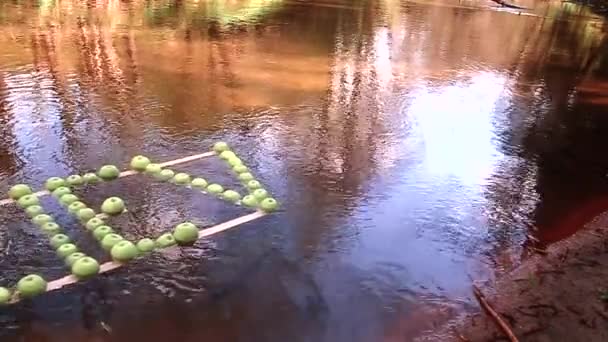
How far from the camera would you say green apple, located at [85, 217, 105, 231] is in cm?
436

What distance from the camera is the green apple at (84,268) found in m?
3.87

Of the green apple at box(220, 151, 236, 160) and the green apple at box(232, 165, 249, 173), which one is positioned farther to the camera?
the green apple at box(220, 151, 236, 160)

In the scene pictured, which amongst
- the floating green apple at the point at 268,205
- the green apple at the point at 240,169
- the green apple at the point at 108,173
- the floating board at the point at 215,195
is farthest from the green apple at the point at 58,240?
the green apple at the point at 240,169

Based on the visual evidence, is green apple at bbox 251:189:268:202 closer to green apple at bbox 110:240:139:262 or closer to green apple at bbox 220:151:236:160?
green apple at bbox 220:151:236:160

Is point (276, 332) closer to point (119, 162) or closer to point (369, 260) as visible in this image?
point (369, 260)

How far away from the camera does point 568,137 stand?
23.8 feet

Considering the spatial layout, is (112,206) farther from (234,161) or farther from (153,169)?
(234,161)

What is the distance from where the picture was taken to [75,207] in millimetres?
4578

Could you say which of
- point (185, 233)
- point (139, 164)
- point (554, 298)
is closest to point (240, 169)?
point (139, 164)

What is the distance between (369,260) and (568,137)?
415cm

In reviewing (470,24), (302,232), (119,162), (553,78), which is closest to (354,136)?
(302,232)

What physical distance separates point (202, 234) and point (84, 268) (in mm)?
944

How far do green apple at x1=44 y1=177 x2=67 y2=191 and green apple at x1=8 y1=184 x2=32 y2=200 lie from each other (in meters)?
0.14

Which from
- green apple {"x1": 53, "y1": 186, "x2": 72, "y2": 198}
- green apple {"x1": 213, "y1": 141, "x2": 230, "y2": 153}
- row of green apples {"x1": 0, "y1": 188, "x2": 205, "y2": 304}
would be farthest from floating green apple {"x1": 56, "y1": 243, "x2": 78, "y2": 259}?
green apple {"x1": 213, "y1": 141, "x2": 230, "y2": 153}
